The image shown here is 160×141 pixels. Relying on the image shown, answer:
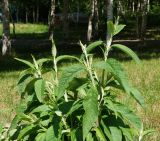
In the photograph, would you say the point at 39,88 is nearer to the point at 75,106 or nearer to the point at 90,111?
the point at 75,106

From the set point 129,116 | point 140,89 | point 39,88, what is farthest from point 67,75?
point 140,89

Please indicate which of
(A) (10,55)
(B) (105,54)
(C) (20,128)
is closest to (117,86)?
(B) (105,54)

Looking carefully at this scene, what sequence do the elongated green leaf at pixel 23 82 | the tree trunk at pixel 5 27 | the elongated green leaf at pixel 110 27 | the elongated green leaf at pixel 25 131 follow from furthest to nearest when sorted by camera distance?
1. the tree trunk at pixel 5 27
2. the elongated green leaf at pixel 23 82
3. the elongated green leaf at pixel 25 131
4. the elongated green leaf at pixel 110 27

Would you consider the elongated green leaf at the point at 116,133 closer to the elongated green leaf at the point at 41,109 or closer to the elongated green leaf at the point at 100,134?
the elongated green leaf at the point at 100,134

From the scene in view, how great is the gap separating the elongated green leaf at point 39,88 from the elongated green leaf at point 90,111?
16.3 inches

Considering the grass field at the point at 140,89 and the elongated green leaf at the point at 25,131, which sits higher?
the elongated green leaf at the point at 25,131

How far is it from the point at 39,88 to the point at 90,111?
55 cm

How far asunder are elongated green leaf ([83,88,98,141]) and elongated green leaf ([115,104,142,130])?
0.27 m

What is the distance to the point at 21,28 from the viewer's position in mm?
56469

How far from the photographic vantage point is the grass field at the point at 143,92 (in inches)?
337

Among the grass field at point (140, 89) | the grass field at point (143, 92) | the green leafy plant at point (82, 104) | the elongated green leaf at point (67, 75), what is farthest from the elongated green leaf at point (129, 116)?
the grass field at point (143, 92)

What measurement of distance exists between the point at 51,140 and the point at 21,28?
53.7 meters

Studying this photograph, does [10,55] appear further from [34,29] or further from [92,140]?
[34,29]

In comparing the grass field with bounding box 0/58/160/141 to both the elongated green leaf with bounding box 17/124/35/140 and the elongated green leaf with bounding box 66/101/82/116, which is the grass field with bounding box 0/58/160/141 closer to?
the elongated green leaf with bounding box 17/124/35/140
